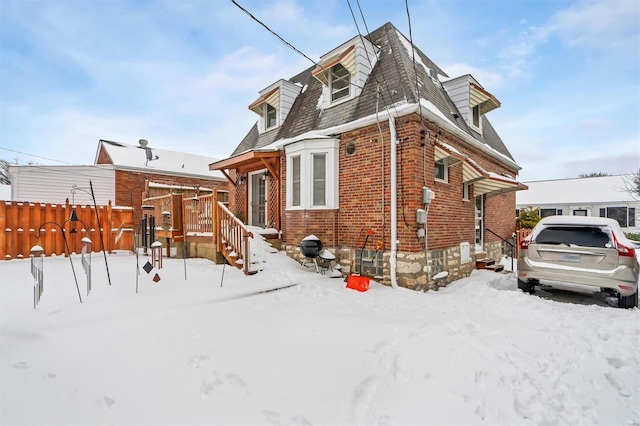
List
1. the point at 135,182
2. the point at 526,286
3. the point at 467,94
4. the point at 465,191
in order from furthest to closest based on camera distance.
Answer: the point at 135,182 < the point at 467,94 < the point at 465,191 < the point at 526,286

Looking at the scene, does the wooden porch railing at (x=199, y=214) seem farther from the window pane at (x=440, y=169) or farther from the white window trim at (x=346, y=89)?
the window pane at (x=440, y=169)

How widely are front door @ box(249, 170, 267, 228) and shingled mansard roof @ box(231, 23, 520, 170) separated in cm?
141

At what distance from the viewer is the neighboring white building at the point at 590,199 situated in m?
21.8

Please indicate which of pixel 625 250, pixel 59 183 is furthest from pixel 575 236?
pixel 59 183

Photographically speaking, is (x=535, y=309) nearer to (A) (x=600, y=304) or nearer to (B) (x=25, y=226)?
(A) (x=600, y=304)

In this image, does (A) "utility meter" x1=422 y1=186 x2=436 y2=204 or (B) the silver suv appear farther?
(A) "utility meter" x1=422 y1=186 x2=436 y2=204

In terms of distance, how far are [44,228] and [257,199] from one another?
6.42m

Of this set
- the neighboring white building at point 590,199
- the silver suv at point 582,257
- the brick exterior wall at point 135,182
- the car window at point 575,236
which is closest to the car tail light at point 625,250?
the silver suv at point 582,257

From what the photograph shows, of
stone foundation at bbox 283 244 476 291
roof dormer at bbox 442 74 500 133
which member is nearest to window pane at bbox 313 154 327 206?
stone foundation at bbox 283 244 476 291

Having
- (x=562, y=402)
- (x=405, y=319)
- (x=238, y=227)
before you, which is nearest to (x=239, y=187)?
(x=238, y=227)

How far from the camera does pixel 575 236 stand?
5855mm

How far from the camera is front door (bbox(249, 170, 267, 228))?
35.2 ft

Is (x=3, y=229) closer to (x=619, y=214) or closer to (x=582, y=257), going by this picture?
(x=582, y=257)

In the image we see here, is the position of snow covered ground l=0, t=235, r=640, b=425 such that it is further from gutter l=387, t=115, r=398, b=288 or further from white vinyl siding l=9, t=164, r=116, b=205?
white vinyl siding l=9, t=164, r=116, b=205
